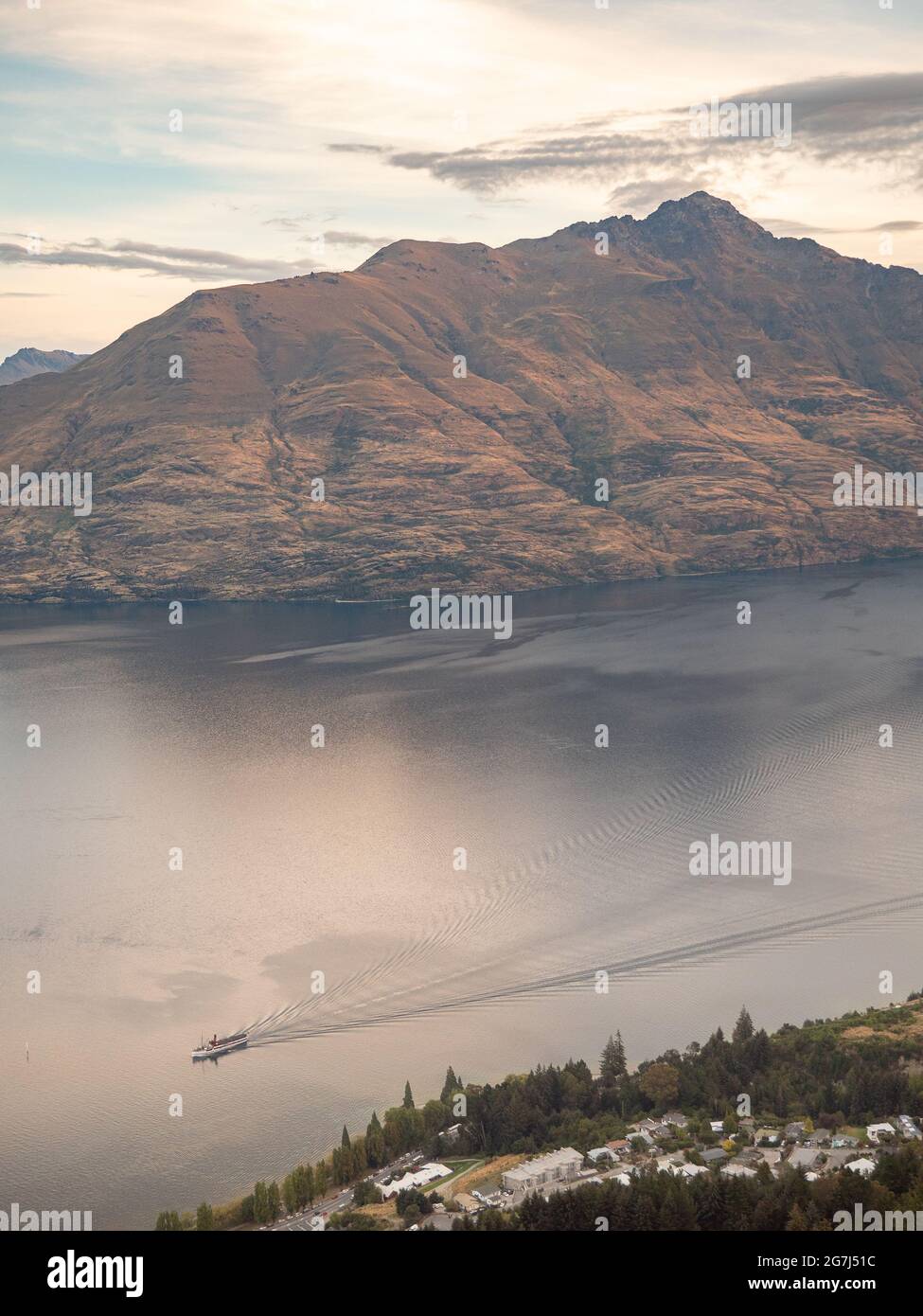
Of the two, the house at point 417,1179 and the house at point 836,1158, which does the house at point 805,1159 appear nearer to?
the house at point 836,1158

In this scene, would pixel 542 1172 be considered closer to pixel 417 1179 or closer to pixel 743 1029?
pixel 417 1179

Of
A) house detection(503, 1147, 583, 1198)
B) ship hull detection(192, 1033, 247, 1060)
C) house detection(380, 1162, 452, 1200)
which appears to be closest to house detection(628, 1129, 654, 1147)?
house detection(503, 1147, 583, 1198)

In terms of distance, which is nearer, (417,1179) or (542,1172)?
(542,1172)

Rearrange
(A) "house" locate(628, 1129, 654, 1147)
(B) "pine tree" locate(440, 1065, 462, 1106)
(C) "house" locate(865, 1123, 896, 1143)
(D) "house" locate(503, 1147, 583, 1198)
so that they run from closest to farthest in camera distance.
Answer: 1. (D) "house" locate(503, 1147, 583, 1198)
2. (C) "house" locate(865, 1123, 896, 1143)
3. (A) "house" locate(628, 1129, 654, 1147)
4. (B) "pine tree" locate(440, 1065, 462, 1106)

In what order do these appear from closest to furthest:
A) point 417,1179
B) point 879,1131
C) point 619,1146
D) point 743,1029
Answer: point 417,1179 → point 879,1131 → point 619,1146 → point 743,1029

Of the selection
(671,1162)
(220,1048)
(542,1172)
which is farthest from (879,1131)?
(220,1048)

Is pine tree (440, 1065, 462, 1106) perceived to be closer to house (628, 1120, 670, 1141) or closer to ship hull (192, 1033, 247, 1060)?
house (628, 1120, 670, 1141)

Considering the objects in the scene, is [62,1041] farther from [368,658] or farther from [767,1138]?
[368,658]
